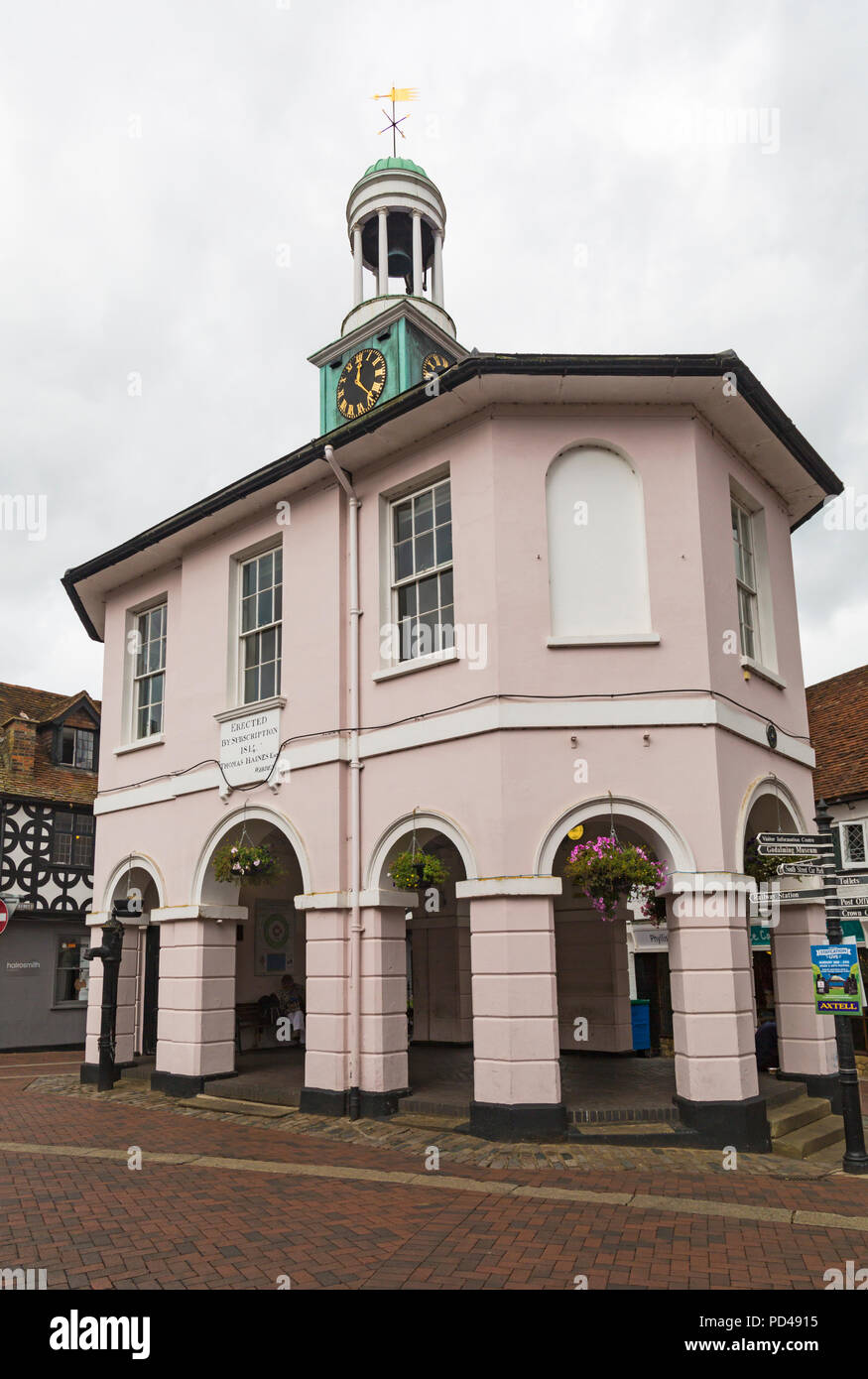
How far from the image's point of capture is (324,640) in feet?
43.3

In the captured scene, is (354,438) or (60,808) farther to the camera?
(60,808)

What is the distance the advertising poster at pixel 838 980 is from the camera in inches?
380

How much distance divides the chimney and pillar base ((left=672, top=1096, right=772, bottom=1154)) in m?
20.0

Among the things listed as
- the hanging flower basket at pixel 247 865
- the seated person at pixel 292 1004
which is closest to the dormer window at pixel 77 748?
the seated person at pixel 292 1004

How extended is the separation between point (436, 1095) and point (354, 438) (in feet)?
26.4

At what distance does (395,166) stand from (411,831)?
13090mm

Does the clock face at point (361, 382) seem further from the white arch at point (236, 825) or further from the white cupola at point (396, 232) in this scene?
the white arch at point (236, 825)

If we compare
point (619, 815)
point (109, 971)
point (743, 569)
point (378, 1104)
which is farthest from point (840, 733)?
point (109, 971)

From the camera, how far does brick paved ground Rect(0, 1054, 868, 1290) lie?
20.9ft

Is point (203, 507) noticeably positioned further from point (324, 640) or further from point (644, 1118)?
point (644, 1118)

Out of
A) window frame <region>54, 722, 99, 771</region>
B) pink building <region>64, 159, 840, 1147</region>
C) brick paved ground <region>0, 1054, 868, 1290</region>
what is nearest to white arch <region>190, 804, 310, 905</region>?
pink building <region>64, 159, 840, 1147</region>

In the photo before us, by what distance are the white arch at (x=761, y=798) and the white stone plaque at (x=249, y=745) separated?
19.7 feet

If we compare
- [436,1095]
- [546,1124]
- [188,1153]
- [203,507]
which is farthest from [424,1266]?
[203,507]

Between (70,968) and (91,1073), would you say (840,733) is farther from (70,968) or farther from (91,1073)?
(70,968)
